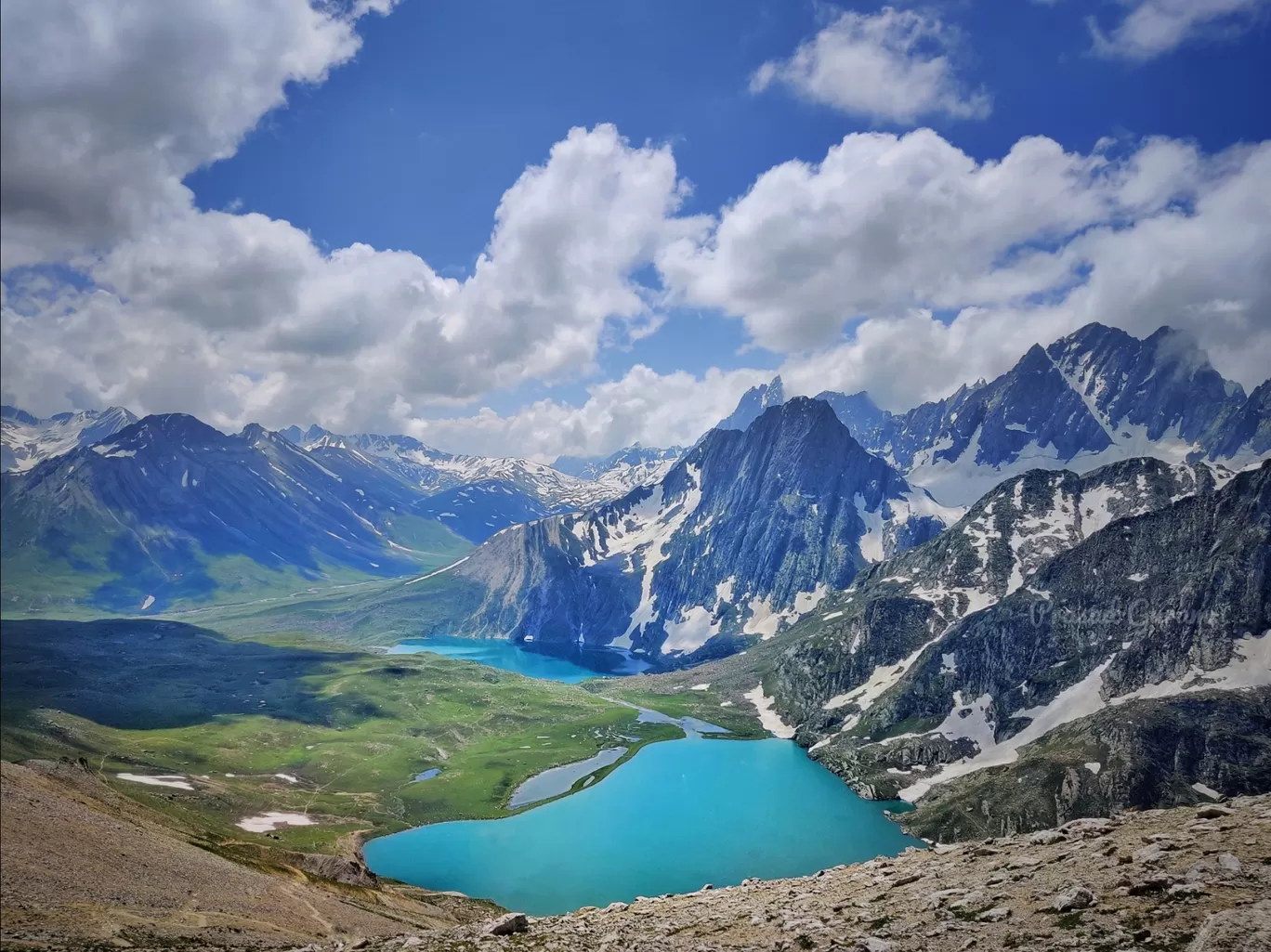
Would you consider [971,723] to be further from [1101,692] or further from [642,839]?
[642,839]

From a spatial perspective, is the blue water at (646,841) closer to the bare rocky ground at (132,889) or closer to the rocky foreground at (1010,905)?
the bare rocky ground at (132,889)

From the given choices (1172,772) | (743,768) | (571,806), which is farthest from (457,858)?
(1172,772)

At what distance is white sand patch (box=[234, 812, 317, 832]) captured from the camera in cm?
12062

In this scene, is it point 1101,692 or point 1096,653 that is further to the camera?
point 1096,653

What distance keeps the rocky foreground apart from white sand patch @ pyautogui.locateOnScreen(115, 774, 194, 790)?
118689mm

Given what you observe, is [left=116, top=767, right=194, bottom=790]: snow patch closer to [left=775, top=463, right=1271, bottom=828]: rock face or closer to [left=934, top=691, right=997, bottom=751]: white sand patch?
[left=775, top=463, right=1271, bottom=828]: rock face

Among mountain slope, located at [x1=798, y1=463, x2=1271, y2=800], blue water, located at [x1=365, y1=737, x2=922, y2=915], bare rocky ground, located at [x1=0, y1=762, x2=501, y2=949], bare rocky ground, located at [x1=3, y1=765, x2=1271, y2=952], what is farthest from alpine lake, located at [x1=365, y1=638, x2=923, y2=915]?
bare rocky ground, located at [x1=3, y1=765, x2=1271, y2=952]

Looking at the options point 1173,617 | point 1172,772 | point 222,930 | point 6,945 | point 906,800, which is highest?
point 1173,617

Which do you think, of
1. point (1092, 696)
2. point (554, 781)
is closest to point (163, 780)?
point (554, 781)

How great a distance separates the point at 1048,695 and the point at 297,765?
18574cm

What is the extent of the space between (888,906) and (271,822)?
128 metres

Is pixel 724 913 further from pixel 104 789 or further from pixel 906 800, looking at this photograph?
pixel 906 800

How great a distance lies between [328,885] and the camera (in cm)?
6881

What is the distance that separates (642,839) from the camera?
134500 mm
